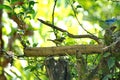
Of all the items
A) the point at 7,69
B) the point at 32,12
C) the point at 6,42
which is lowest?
the point at 7,69

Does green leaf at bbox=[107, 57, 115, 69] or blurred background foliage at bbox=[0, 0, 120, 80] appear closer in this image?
green leaf at bbox=[107, 57, 115, 69]

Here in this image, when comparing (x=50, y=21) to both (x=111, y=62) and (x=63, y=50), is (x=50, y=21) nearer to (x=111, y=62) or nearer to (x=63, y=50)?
(x=63, y=50)

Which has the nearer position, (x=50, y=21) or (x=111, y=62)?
(x=111, y=62)

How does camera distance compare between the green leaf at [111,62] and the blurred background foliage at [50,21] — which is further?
the blurred background foliage at [50,21]

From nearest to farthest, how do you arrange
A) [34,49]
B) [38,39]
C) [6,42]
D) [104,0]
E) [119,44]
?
[119,44] < [34,49] < [104,0] < [38,39] < [6,42]

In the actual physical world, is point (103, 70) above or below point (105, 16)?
below

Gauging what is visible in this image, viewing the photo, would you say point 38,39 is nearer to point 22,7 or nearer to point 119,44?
point 22,7

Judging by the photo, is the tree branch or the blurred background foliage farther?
the blurred background foliage

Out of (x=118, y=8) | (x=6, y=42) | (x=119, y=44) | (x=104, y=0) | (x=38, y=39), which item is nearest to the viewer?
(x=119, y=44)

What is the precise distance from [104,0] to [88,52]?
0.42 m

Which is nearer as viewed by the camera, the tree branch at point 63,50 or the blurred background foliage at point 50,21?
the tree branch at point 63,50

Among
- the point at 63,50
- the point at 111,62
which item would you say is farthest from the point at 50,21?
the point at 111,62

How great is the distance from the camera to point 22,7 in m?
1.03

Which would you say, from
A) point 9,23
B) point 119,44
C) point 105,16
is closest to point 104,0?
point 105,16
